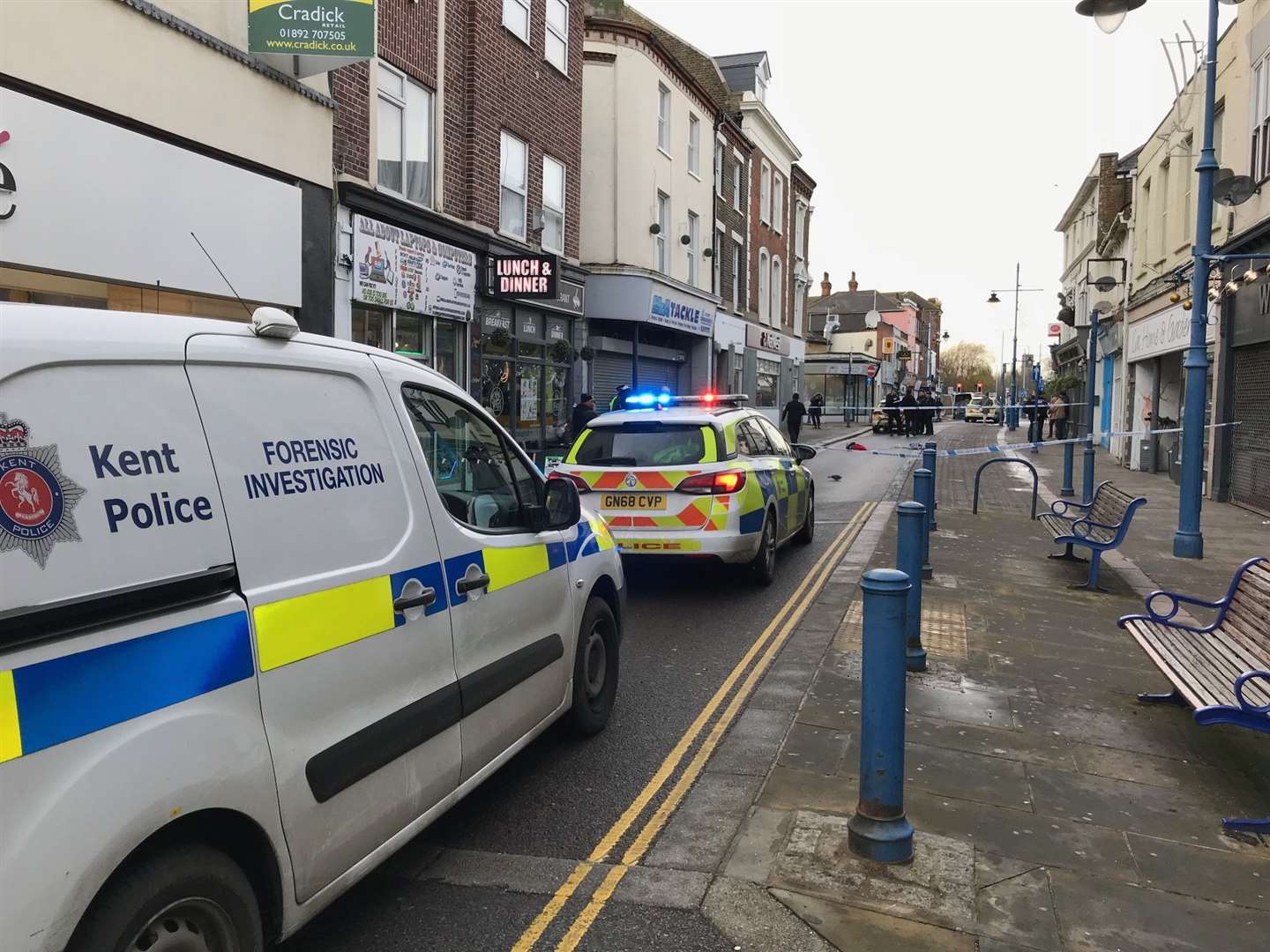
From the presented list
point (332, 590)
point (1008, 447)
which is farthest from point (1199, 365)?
point (1008, 447)

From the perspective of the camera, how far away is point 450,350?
621 inches

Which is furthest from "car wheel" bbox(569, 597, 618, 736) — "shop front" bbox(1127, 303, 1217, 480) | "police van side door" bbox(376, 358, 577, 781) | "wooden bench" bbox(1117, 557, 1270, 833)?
"shop front" bbox(1127, 303, 1217, 480)

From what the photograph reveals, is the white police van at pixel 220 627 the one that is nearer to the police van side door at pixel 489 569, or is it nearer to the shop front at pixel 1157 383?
the police van side door at pixel 489 569

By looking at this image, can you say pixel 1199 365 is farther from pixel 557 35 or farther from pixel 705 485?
pixel 557 35

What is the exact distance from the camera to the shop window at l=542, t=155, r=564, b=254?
61.7 feet

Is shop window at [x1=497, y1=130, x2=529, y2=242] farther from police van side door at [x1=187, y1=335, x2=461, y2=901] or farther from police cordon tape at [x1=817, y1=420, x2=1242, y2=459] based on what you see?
police van side door at [x1=187, y1=335, x2=461, y2=901]

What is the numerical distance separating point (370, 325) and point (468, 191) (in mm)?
3542

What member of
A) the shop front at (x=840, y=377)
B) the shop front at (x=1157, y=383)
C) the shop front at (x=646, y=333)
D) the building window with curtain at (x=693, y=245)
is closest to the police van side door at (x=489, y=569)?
the shop front at (x=646, y=333)

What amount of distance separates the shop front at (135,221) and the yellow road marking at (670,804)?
4846mm

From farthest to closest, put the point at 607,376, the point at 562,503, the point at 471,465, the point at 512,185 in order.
Answer: the point at 607,376
the point at 512,185
the point at 562,503
the point at 471,465

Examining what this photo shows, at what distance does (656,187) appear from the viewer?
968 inches

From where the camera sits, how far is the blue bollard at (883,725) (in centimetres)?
365

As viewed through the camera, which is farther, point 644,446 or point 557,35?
point 557,35

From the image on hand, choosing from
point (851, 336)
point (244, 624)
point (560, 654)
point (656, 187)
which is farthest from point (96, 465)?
point (851, 336)
